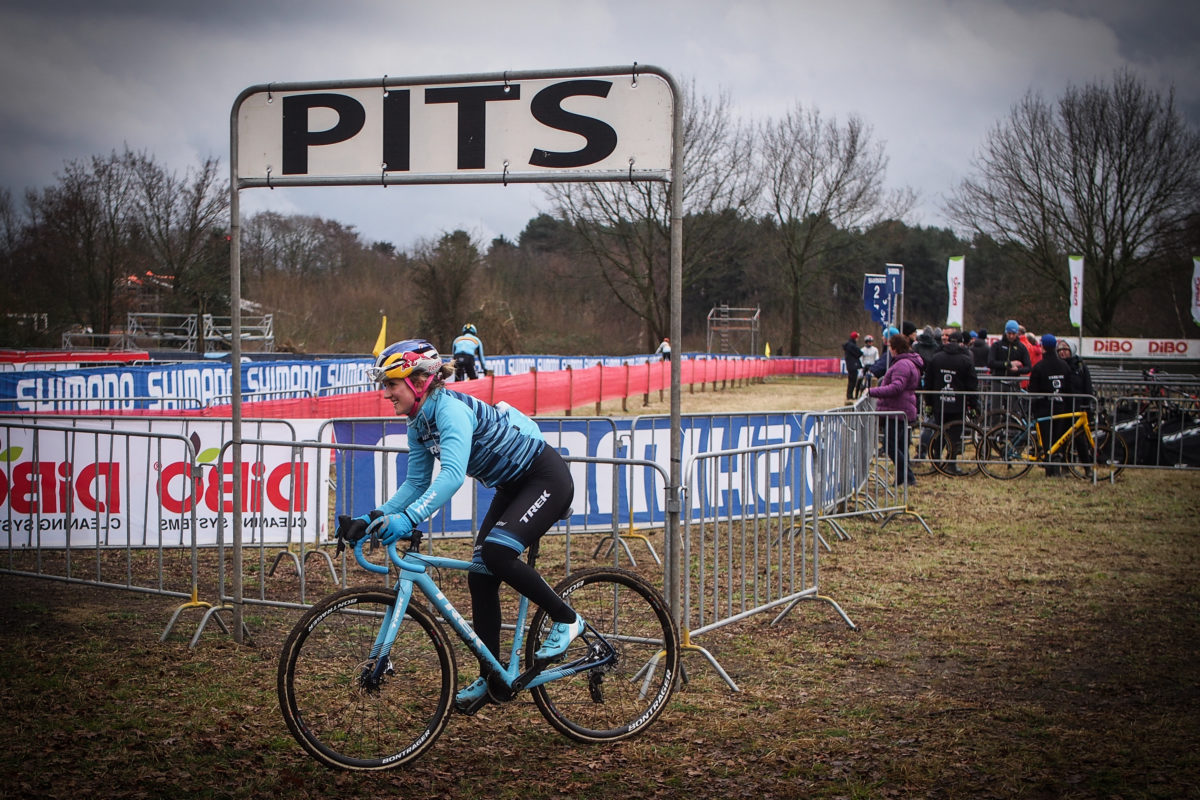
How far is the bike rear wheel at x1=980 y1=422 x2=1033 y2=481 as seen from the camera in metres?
15.4

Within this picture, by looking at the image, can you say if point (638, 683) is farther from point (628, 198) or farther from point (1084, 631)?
point (628, 198)

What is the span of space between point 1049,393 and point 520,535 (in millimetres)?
12852

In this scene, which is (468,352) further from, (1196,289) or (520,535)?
(1196,289)

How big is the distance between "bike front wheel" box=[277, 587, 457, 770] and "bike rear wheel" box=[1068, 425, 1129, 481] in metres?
12.9

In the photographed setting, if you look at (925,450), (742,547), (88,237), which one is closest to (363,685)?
(742,547)

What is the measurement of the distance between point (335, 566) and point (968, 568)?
569 cm

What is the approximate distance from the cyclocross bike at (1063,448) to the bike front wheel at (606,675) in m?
11.4

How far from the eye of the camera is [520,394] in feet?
72.6

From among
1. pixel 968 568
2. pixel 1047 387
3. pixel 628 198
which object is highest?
pixel 628 198

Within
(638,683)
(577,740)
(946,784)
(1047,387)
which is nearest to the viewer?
(946,784)

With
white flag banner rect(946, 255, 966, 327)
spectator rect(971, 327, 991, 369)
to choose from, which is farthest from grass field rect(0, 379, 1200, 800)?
white flag banner rect(946, 255, 966, 327)

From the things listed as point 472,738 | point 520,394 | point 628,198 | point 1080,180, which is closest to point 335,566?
point 472,738

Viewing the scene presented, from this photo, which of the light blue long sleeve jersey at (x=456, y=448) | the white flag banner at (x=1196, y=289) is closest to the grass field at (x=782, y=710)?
the light blue long sleeve jersey at (x=456, y=448)

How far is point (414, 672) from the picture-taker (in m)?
4.68
